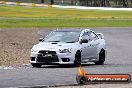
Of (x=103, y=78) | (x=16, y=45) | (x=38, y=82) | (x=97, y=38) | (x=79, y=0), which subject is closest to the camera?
(x=103, y=78)

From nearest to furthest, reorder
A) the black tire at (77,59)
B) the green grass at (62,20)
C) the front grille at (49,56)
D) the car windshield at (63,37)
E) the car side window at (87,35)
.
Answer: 1. the front grille at (49,56)
2. the black tire at (77,59)
3. the car windshield at (63,37)
4. the car side window at (87,35)
5. the green grass at (62,20)

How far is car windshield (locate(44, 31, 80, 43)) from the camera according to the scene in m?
22.4

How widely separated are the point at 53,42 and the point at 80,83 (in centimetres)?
714

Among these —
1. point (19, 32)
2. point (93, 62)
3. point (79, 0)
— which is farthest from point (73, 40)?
point (79, 0)

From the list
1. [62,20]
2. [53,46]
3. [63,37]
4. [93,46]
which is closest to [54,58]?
[53,46]

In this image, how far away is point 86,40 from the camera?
74.6 ft

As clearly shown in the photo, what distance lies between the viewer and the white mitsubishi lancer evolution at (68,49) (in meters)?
21.5

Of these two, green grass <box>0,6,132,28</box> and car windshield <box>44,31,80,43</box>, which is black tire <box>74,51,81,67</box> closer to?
car windshield <box>44,31,80,43</box>

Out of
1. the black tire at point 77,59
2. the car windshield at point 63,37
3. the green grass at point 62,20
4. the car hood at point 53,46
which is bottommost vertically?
the green grass at point 62,20

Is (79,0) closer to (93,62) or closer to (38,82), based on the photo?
(93,62)

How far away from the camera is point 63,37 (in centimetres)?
2264

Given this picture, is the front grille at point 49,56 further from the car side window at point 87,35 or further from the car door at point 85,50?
the car side window at point 87,35

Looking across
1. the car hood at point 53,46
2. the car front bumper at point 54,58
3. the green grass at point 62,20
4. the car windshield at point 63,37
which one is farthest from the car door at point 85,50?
the green grass at point 62,20

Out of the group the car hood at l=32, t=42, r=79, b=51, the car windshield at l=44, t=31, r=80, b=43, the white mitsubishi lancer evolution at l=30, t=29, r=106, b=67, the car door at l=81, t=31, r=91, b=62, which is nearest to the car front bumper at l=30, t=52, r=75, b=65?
the white mitsubishi lancer evolution at l=30, t=29, r=106, b=67
